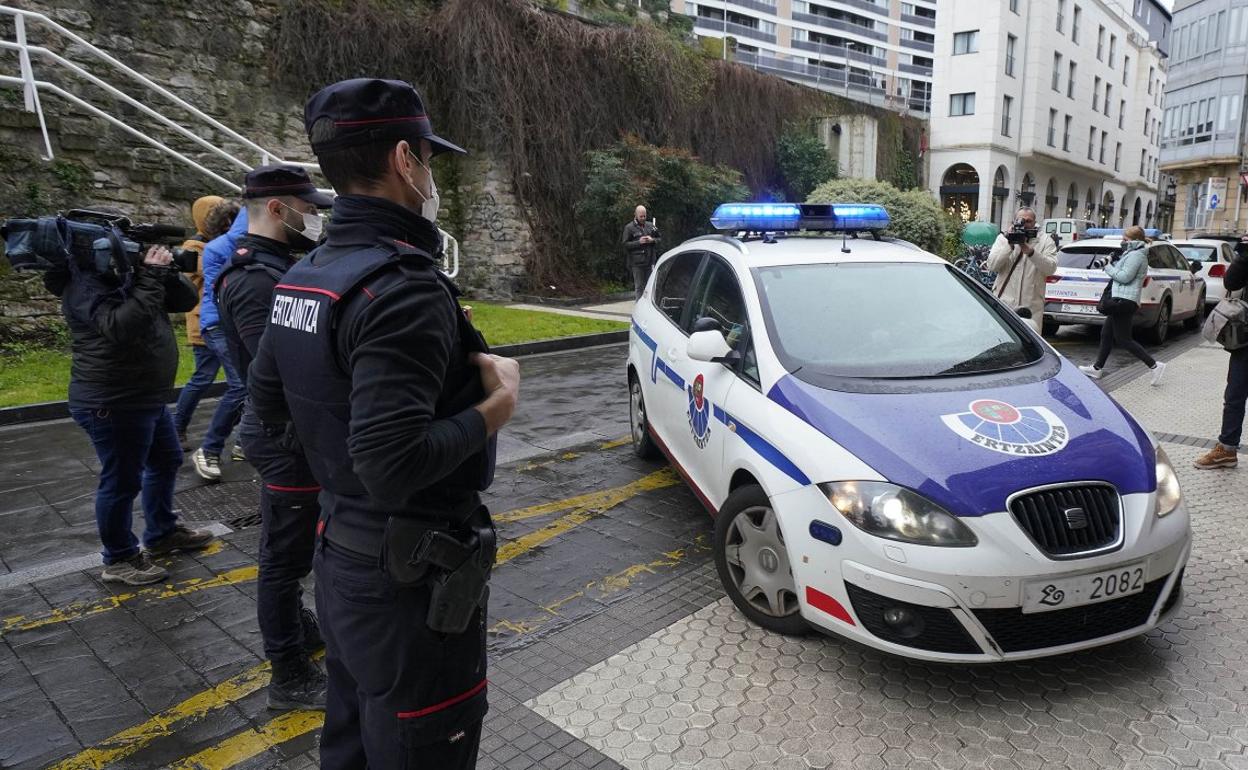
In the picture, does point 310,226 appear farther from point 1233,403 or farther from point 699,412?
point 1233,403

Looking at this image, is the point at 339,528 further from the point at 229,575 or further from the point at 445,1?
the point at 445,1

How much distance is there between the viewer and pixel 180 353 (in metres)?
9.02

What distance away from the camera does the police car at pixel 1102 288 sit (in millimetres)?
11594

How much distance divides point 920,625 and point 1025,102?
44.2 m

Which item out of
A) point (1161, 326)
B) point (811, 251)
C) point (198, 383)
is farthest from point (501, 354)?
point (1161, 326)

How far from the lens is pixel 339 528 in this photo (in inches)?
72.0

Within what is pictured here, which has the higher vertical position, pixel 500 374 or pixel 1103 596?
pixel 500 374

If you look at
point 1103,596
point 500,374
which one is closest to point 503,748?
point 500,374

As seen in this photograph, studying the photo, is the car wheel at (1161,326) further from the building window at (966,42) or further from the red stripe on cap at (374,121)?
the building window at (966,42)

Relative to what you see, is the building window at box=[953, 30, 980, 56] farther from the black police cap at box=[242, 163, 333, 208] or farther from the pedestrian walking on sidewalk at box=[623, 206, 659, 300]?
the black police cap at box=[242, 163, 333, 208]

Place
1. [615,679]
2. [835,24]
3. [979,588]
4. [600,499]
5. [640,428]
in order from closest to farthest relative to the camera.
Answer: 1. [979,588]
2. [615,679]
3. [600,499]
4. [640,428]
5. [835,24]

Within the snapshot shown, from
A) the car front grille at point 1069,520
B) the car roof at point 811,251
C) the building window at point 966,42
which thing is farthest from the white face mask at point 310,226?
the building window at point 966,42

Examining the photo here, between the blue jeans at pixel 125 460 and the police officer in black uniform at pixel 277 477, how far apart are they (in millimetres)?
976

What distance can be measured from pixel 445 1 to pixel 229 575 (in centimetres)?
1418
